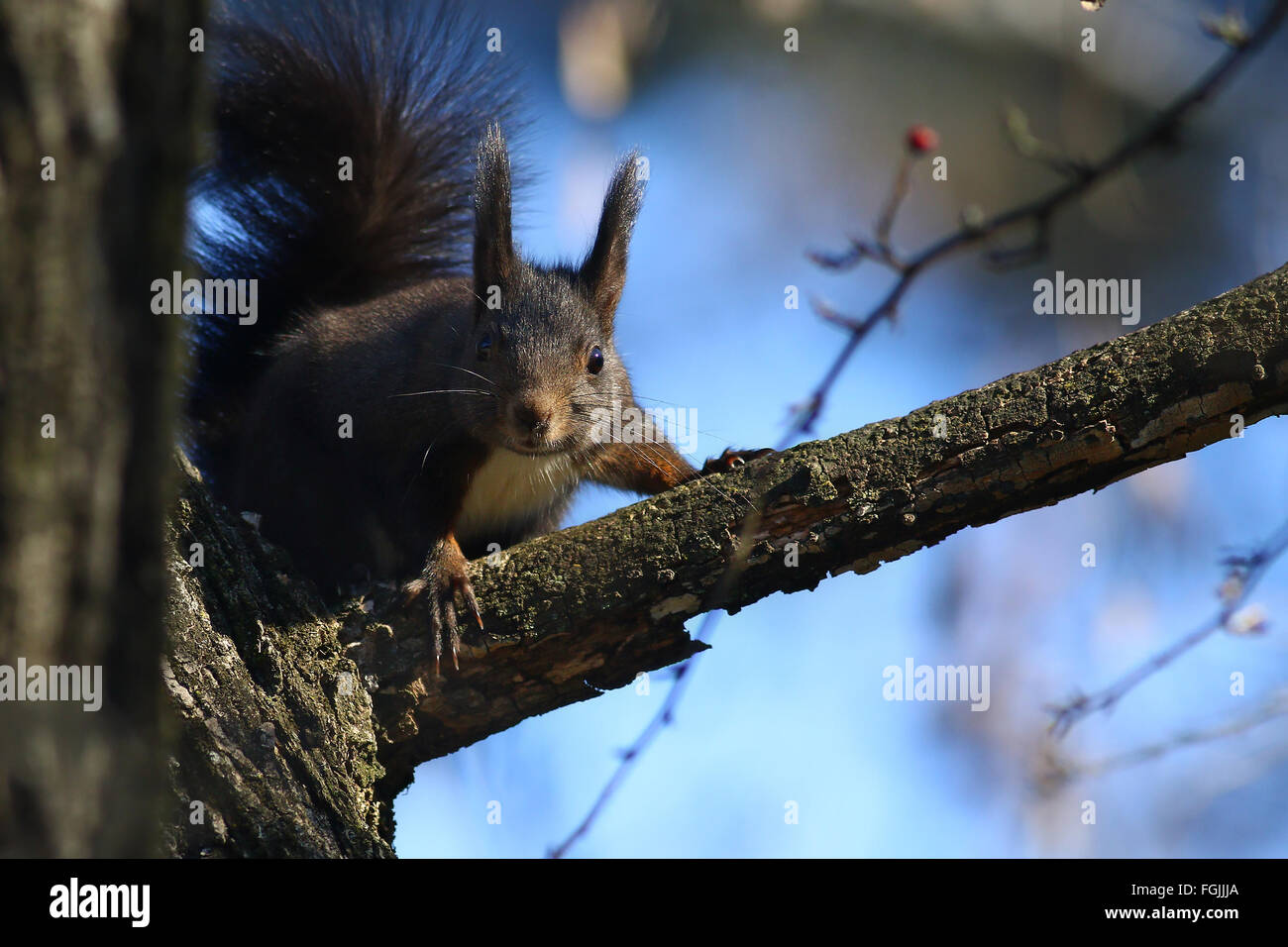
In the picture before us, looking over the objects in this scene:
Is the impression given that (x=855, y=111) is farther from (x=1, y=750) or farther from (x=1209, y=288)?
(x=1, y=750)

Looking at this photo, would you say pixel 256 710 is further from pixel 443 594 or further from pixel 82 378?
pixel 82 378

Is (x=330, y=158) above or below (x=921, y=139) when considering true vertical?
above

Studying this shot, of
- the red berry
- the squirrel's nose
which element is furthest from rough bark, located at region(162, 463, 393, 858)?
the red berry

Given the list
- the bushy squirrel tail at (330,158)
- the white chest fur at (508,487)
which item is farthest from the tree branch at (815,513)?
the bushy squirrel tail at (330,158)

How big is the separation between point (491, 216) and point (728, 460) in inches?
45.2

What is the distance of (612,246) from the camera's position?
3.85 m

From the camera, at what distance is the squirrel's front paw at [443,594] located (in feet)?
9.06

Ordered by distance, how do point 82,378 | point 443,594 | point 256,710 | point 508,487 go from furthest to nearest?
point 508,487
point 443,594
point 256,710
point 82,378

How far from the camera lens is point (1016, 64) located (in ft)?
21.4

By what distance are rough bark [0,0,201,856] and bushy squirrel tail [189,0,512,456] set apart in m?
3.23

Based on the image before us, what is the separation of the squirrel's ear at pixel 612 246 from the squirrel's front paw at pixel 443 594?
130 centimetres

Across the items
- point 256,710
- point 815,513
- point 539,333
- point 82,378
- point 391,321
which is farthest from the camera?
point 391,321

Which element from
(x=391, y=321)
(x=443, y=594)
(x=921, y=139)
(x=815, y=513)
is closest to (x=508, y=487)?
(x=391, y=321)

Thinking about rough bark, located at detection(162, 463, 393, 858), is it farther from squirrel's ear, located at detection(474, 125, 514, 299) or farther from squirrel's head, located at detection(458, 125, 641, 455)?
squirrel's ear, located at detection(474, 125, 514, 299)
